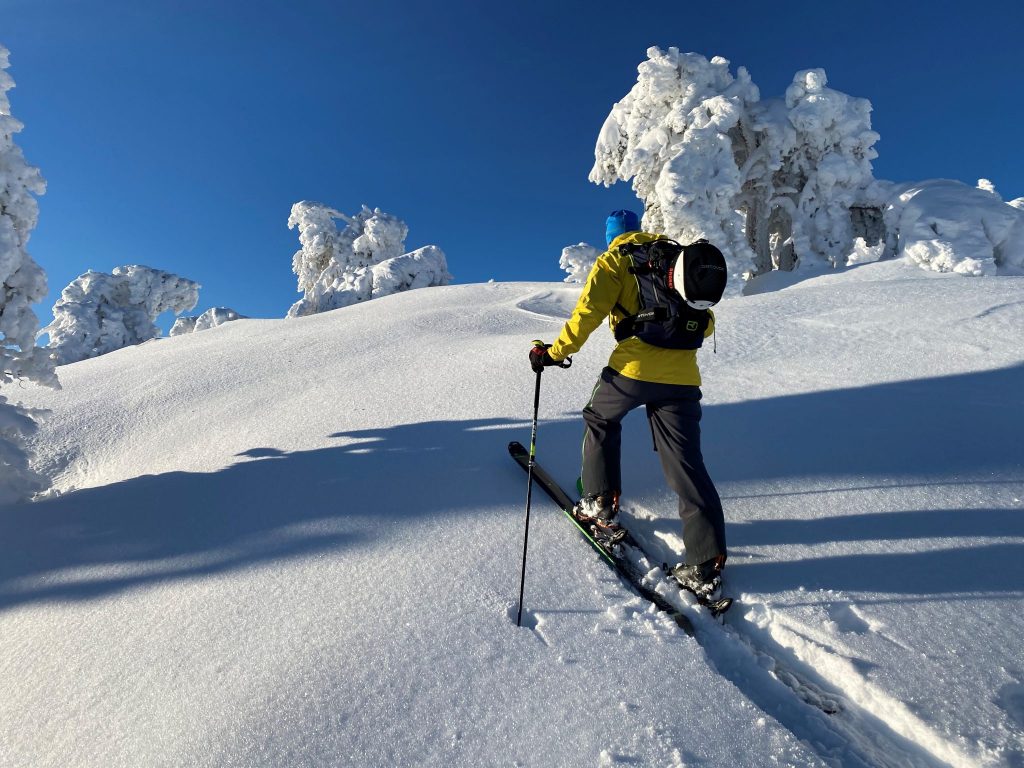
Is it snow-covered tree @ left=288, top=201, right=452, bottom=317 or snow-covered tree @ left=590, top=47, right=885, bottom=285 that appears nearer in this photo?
snow-covered tree @ left=590, top=47, right=885, bottom=285

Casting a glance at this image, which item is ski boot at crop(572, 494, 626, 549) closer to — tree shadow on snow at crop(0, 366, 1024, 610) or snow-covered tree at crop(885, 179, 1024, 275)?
tree shadow on snow at crop(0, 366, 1024, 610)

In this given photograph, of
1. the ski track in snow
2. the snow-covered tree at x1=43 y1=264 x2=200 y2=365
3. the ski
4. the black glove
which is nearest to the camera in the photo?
the ski track in snow

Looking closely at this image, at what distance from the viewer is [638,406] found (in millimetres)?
2850

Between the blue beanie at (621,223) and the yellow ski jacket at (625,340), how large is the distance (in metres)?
0.51

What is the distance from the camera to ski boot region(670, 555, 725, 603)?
245 cm

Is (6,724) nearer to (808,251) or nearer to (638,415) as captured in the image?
(638,415)

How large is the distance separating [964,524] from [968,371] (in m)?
3.09

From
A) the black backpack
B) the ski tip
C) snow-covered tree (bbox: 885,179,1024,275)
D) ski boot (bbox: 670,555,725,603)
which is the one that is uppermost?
snow-covered tree (bbox: 885,179,1024,275)

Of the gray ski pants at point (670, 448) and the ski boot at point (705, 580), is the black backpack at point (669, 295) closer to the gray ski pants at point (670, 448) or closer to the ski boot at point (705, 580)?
the gray ski pants at point (670, 448)

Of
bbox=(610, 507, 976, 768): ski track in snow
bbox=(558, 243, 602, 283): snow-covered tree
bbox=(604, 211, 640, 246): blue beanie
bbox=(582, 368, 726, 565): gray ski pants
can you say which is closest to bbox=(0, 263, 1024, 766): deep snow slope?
bbox=(610, 507, 976, 768): ski track in snow

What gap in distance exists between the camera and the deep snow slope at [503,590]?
1.75 m

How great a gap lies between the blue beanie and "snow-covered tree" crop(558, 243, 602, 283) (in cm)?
1850

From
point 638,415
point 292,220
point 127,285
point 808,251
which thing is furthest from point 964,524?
point 292,220

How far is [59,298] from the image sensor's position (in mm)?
24781
